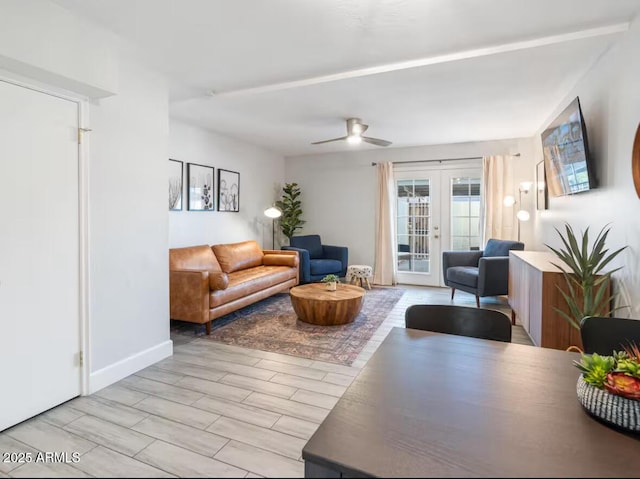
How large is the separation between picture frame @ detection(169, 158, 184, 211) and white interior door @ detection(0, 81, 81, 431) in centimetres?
211

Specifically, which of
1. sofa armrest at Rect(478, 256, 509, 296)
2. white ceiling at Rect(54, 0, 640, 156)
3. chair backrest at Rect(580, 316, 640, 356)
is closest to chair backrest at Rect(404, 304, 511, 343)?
chair backrest at Rect(580, 316, 640, 356)

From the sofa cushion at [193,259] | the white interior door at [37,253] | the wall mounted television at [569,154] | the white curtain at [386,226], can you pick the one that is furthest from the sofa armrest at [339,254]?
the white interior door at [37,253]

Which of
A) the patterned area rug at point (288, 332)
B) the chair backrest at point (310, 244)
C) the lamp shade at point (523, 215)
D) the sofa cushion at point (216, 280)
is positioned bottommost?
the patterned area rug at point (288, 332)

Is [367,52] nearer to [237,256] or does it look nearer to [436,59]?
[436,59]

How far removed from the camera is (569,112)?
283cm

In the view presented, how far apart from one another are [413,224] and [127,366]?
15.9 ft

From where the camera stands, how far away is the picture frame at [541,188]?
13.9 feet

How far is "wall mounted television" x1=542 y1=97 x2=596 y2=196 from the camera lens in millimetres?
2652

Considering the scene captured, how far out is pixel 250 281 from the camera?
4145 mm

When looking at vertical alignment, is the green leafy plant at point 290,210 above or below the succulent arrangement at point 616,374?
above

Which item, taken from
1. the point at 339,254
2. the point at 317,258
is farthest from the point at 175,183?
the point at 339,254

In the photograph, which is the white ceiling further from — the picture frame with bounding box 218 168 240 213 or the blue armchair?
the blue armchair

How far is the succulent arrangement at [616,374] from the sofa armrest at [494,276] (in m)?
3.42

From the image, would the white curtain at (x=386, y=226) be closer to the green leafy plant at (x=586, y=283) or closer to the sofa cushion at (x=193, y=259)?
the sofa cushion at (x=193, y=259)
